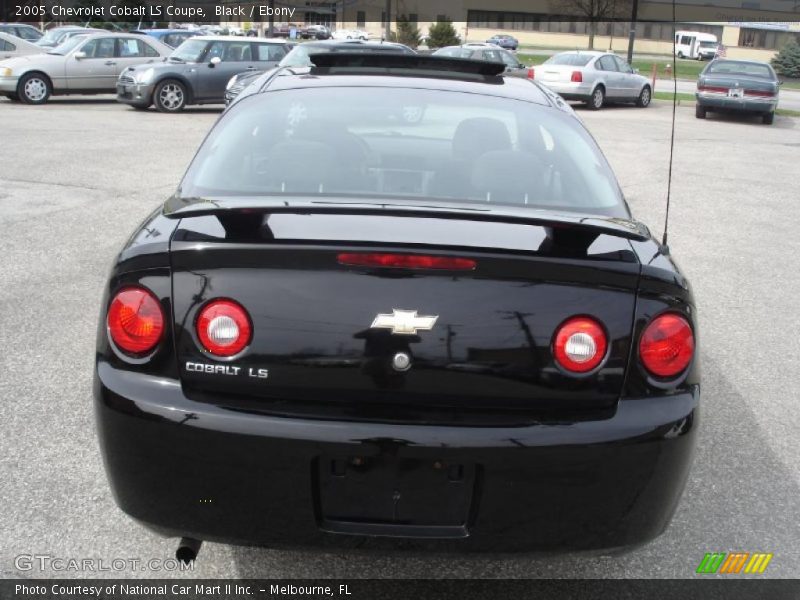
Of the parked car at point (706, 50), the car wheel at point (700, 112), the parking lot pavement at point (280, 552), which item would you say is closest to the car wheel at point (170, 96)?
the parking lot pavement at point (280, 552)

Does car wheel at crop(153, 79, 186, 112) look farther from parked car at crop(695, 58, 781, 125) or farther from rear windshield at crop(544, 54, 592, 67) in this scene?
parked car at crop(695, 58, 781, 125)

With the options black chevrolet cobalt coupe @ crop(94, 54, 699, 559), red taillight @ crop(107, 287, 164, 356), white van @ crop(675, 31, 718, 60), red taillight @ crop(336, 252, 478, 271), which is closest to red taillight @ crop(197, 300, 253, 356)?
black chevrolet cobalt coupe @ crop(94, 54, 699, 559)

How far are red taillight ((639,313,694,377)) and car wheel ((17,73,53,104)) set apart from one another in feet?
61.6

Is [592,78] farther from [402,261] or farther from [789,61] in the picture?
[789,61]

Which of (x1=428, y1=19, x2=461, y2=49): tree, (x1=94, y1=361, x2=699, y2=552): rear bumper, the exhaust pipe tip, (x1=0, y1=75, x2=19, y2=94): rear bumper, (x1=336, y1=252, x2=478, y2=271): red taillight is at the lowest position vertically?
the exhaust pipe tip

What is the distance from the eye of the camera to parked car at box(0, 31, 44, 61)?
784 inches

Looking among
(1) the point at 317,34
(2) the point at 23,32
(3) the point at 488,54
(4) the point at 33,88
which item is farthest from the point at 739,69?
(1) the point at 317,34

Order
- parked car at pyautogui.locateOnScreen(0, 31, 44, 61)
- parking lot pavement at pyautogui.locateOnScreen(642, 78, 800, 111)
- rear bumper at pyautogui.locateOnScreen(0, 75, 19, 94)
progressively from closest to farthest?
rear bumper at pyautogui.locateOnScreen(0, 75, 19, 94), parked car at pyautogui.locateOnScreen(0, 31, 44, 61), parking lot pavement at pyautogui.locateOnScreen(642, 78, 800, 111)

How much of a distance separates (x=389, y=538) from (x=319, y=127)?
167cm

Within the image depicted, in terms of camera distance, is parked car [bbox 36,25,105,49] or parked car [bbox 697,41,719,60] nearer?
parked car [bbox 36,25,105,49]

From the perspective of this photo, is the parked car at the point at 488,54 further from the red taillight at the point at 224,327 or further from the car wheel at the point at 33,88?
the red taillight at the point at 224,327

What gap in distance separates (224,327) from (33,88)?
60.6 feet

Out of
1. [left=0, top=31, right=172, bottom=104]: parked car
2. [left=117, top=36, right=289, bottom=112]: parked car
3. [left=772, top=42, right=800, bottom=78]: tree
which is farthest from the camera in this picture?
[left=772, top=42, right=800, bottom=78]: tree

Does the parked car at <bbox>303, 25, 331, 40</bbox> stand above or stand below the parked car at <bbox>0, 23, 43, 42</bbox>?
above
